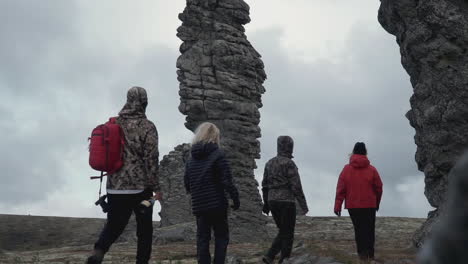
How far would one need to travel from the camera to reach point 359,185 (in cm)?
1344

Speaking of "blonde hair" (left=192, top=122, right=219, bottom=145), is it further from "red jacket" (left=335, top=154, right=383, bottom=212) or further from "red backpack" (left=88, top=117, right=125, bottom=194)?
"red jacket" (left=335, top=154, right=383, bottom=212)

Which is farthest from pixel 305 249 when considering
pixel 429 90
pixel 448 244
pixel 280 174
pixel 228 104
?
pixel 228 104

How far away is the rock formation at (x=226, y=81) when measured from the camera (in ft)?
112

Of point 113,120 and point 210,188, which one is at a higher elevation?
point 113,120

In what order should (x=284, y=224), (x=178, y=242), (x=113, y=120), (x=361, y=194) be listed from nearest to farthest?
(x=113, y=120)
(x=361, y=194)
(x=284, y=224)
(x=178, y=242)

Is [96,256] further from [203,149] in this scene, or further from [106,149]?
[203,149]

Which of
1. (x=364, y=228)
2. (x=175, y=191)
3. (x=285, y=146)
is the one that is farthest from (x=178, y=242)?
(x=364, y=228)

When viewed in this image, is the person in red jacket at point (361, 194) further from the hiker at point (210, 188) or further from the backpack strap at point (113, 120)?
the backpack strap at point (113, 120)

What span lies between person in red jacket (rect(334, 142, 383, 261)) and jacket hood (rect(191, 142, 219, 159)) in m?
4.28

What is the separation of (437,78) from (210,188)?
870 centimetres

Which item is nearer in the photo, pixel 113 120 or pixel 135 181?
pixel 135 181

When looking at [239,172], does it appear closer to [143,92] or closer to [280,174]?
[280,174]

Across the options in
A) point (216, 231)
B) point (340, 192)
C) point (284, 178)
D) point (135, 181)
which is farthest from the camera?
point (284, 178)

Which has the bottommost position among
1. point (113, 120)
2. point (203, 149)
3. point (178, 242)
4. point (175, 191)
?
point (203, 149)
